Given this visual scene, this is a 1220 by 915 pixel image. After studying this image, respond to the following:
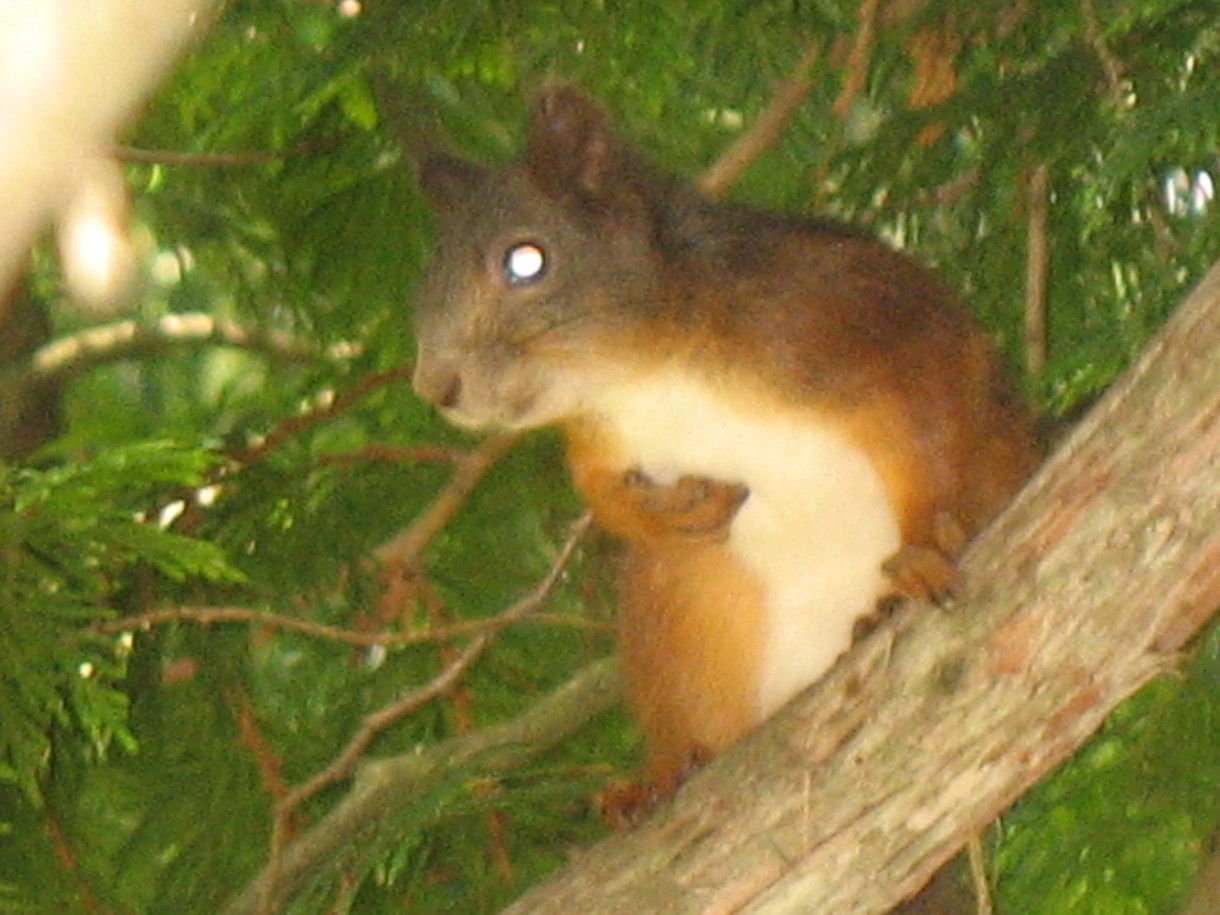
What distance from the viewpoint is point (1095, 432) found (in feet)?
6.46

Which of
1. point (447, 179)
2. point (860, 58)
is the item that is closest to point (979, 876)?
point (447, 179)

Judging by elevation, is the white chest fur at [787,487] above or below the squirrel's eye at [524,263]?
below

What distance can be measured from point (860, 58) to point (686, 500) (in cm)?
70

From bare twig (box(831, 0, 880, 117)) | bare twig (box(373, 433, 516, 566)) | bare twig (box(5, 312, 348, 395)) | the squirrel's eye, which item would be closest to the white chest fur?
the squirrel's eye

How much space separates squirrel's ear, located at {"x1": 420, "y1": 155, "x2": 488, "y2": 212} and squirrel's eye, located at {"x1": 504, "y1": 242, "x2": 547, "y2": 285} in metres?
0.11

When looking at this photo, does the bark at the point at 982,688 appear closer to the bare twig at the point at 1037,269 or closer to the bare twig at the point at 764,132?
the bare twig at the point at 1037,269

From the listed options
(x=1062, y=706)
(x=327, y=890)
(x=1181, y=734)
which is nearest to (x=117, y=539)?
(x=327, y=890)

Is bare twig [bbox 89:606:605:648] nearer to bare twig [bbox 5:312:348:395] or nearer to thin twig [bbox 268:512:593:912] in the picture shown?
thin twig [bbox 268:512:593:912]

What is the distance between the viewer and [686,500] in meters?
2.49

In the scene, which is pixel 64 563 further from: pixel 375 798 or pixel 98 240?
pixel 98 240

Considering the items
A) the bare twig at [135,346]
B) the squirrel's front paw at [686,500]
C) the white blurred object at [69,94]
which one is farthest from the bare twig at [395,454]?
the white blurred object at [69,94]

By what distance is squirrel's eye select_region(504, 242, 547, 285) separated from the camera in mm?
2377

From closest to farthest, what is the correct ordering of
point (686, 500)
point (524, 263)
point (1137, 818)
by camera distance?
point (1137, 818) < point (524, 263) < point (686, 500)

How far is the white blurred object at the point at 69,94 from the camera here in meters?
1.16
